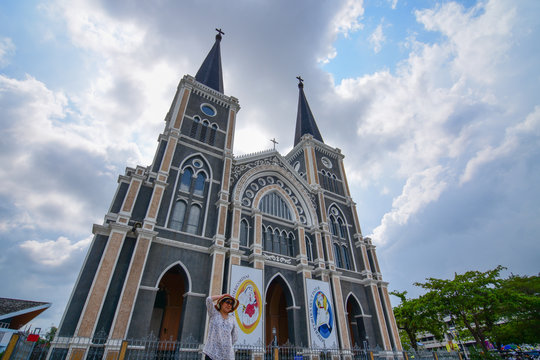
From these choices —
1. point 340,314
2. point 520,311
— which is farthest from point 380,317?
point 520,311

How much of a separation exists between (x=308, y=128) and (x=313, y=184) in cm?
971

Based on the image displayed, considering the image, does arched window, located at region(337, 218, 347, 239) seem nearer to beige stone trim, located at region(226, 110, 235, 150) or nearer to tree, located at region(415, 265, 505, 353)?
tree, located at region(415, 265, 505, 353)

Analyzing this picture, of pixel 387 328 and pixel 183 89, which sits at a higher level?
pixel 183 89

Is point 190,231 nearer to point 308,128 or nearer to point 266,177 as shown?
point 266,177

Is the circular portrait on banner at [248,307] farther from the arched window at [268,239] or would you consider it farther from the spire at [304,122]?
the spire at [304,122]

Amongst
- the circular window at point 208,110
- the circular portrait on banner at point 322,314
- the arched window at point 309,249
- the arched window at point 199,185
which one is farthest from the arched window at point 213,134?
the circular portrait on banner at point 322,314

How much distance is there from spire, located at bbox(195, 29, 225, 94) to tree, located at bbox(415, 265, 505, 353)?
2417 cm

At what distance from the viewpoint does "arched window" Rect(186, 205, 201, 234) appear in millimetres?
15812

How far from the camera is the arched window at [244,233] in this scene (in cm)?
1744

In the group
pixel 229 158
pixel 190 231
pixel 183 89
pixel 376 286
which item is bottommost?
pixel 376 286

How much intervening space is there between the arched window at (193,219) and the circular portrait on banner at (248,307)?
424 cm

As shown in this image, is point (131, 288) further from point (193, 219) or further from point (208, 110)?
point (208, 110)

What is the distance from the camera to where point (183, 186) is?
17.0 meters

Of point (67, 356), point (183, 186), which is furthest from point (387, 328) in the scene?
point (67, 356)
